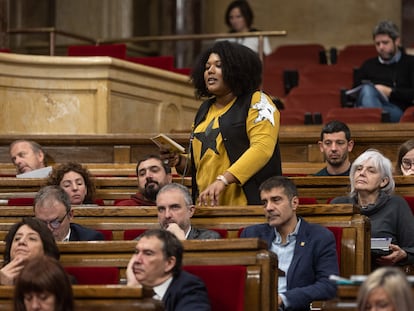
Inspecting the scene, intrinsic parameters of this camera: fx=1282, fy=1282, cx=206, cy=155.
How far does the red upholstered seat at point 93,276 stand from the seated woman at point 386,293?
3.61 feet

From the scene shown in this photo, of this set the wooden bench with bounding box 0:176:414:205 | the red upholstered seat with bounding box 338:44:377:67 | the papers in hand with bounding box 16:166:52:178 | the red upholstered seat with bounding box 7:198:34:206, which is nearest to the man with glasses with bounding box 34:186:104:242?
the red upholstered seat with bounding box 7:198:34:206

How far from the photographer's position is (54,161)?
7.14 meters

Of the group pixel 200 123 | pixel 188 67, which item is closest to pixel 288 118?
pixel 188 67

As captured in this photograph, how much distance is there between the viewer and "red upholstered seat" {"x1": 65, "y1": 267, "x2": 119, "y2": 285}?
402 centimetres

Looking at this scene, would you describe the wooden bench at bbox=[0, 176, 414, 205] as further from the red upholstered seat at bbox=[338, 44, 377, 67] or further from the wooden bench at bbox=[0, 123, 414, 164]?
the red upholstered seat at bbox=[338, 44, 377, 67]

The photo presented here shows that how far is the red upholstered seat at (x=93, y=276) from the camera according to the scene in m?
4.02

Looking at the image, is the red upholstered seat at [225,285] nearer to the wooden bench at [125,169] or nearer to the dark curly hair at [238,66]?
the dark curly hair at [238,66]

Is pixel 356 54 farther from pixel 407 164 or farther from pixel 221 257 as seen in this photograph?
pixel 221 257

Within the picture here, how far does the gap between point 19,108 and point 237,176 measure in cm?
329

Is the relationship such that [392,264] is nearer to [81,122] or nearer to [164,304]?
[164,304]

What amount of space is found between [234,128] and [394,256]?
0.79 meters

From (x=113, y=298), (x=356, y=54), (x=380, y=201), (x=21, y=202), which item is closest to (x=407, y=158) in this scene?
(x=380, y=201)

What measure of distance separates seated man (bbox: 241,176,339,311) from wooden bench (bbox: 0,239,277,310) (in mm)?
289

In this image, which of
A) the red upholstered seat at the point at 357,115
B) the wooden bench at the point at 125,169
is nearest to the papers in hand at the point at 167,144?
the wooden bench at the point at 125,169
